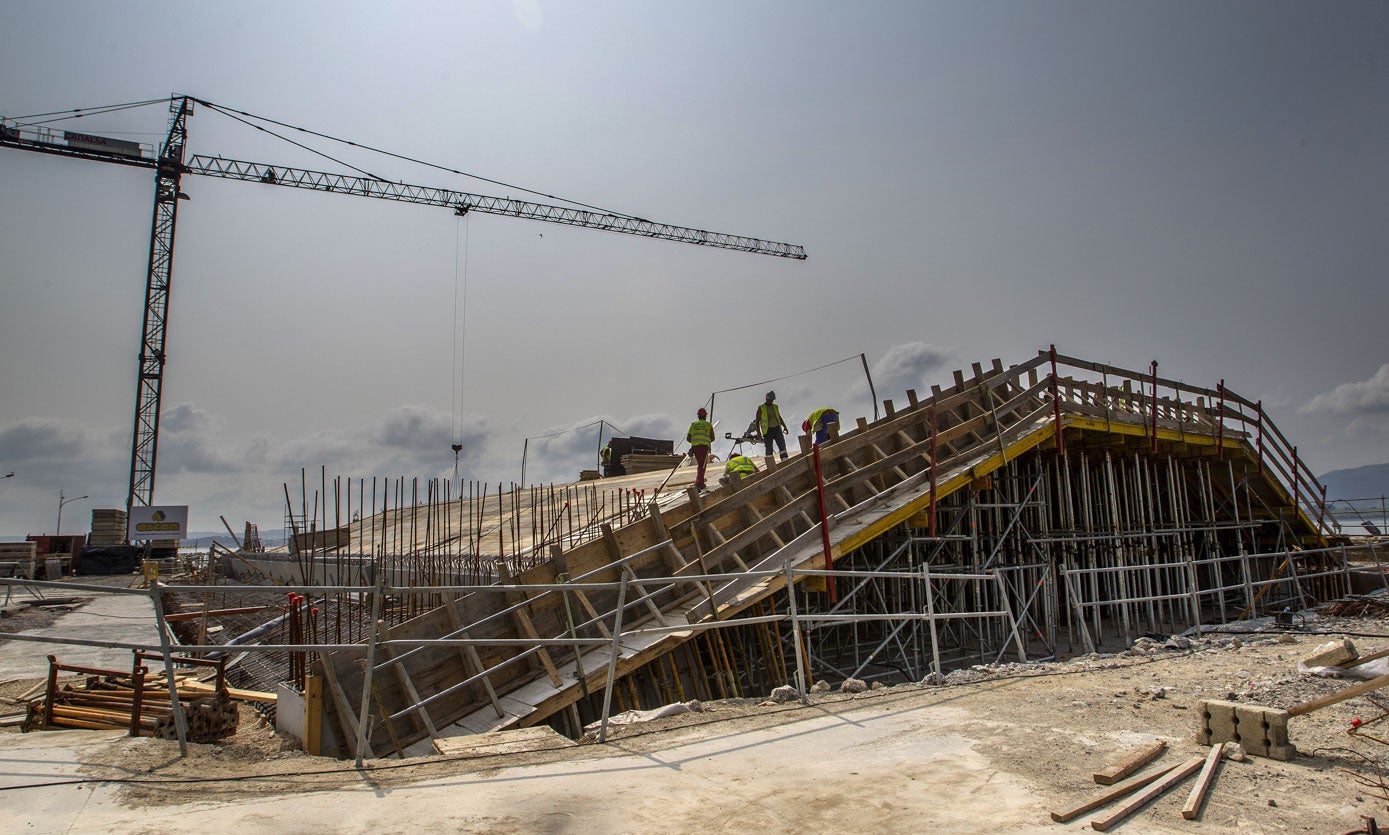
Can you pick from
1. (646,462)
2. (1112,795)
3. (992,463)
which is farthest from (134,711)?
(646,462)

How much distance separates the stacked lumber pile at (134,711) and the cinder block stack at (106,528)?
43.8 metres

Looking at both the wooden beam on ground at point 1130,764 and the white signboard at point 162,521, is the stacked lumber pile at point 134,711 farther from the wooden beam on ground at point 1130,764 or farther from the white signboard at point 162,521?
the white signboard at point 162,521

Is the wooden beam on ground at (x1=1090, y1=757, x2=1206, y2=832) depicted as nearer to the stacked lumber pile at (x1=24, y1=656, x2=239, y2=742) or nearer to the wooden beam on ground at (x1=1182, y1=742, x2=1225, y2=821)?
the wooden beam on ground at (x1=1182, y1=742, x2=1225, y2=821)

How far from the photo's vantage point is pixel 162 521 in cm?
3891

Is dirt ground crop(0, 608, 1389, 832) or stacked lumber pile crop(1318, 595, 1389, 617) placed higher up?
dirt ground crop(0, 608, 1389, 832)

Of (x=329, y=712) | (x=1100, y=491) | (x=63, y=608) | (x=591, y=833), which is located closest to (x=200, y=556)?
(x=63, y=608)

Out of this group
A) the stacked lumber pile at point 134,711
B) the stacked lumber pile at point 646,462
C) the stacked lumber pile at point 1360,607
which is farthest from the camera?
the stacked lumber pile at point 646,462

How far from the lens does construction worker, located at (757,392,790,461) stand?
707 inches

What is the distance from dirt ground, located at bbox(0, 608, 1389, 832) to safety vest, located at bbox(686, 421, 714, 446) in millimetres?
9916

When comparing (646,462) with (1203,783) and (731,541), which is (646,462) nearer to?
(731,541)

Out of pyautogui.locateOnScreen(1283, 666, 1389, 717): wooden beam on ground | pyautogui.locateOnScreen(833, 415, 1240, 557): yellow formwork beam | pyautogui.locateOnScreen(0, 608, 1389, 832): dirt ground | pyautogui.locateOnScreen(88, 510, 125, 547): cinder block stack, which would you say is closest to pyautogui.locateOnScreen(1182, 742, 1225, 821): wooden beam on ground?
pyautogui.locateOnScreen(0, 608, 1389, 832): dirt ground

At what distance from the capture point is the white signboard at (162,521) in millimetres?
38219

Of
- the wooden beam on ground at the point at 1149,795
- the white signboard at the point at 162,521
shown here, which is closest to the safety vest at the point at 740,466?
the wooden beam on ground at the point at 1149,795

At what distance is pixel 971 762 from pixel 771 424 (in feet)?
42.5
